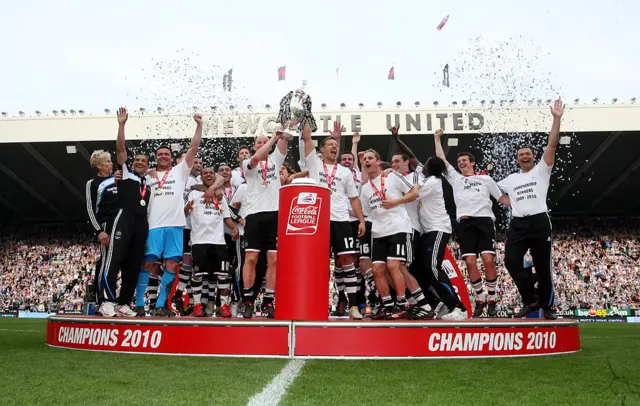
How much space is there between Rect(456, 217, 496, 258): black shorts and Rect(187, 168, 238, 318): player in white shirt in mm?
3306

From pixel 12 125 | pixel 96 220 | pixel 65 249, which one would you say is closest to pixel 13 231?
pixel 65 249

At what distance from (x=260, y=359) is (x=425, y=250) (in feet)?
9.07

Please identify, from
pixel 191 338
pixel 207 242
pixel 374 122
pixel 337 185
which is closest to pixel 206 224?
pixel 207 242

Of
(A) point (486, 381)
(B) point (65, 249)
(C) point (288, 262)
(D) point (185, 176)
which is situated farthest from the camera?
(B) point (65, 249)

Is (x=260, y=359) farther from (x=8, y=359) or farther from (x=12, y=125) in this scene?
(x=12, y=125)

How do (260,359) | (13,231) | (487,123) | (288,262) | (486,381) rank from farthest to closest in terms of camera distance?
(13,231), (487,123), (288,262), (260,359), (486,381)

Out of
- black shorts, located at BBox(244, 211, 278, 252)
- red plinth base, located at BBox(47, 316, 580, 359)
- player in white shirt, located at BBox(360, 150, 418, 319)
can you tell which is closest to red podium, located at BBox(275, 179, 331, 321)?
red plinth base, located at BBox(47, 316, 580, 359)

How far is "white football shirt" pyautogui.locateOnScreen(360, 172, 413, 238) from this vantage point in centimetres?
681

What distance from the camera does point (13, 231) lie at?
1414 inches

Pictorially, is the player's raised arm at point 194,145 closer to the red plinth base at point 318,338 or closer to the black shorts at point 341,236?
the black shorts at point 341,236

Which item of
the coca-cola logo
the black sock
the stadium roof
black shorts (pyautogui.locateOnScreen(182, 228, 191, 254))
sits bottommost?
the black sock

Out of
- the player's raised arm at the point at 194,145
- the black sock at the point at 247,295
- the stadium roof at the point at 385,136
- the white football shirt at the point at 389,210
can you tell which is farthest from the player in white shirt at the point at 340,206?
the stadium roof at the point at 385,136

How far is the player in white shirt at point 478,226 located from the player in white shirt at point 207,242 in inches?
125

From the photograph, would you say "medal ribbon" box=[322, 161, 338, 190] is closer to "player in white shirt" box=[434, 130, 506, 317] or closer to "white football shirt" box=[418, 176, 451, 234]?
"white football shirt" box=[418, 176, 451, 234]
